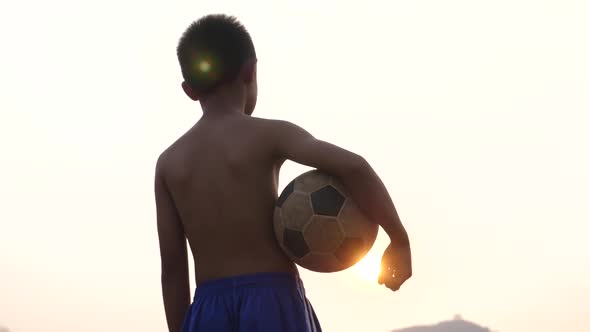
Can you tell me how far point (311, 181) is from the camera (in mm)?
3859

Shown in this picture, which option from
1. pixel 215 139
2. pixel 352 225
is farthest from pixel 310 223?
pixel 215 139

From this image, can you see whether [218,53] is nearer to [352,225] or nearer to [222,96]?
[222,96]

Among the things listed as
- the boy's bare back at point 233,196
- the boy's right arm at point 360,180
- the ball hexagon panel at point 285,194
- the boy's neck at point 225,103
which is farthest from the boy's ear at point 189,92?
the ball hexagon panel at point 285,194

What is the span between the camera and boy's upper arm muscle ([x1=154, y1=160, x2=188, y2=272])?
14.0 ft

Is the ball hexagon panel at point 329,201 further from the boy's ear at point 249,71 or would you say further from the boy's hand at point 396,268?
the boy's ear at point 249,71

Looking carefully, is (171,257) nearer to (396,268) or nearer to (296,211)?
(296,211)

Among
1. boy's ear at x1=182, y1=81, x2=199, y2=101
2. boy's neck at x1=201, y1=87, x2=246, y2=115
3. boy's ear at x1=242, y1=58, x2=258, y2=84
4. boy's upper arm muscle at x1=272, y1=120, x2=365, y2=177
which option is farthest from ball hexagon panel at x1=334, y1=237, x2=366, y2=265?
boy's ear at x1=182, y1=81, x2=199, y2=101

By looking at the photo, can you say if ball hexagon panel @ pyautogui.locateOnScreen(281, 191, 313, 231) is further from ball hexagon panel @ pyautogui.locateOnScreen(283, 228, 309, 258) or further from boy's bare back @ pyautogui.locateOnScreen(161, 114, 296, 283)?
boy's bare back @ pyautogui.locateOnScreen(161, 114, 296, 283)

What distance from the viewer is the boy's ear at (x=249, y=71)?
4.12 meters

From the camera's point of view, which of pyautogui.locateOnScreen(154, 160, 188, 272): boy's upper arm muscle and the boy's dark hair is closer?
the boy's dark hair

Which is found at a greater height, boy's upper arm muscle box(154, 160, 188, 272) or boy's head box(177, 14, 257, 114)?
boy's head box(177, 14, 257, 114)

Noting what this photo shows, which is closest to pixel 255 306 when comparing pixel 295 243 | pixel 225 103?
pixel 295 243

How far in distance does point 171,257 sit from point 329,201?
1.20 metres

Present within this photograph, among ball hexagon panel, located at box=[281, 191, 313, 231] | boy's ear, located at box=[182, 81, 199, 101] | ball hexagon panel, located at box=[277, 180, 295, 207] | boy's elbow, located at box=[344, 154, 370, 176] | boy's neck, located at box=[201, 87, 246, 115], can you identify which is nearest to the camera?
boy's elbow, located at box=[344, 154, 370, 176]
